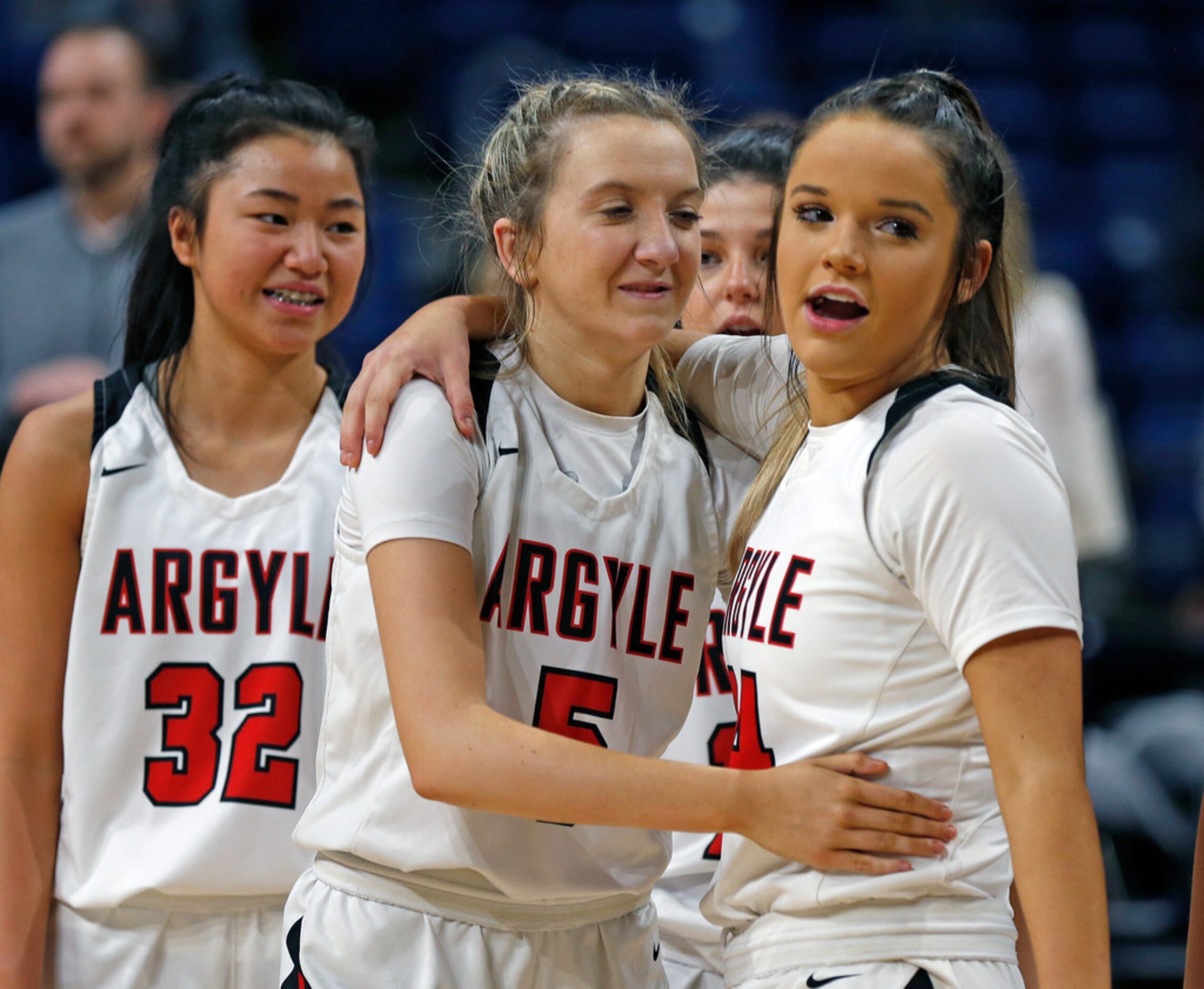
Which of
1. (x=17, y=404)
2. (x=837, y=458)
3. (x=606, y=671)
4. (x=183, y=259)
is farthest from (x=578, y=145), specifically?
(x=17, y=404)

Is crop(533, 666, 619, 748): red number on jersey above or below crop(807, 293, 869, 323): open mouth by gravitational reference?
below

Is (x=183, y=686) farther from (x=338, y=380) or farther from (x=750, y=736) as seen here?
(x=750, y=736)

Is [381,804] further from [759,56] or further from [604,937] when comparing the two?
[759,56]

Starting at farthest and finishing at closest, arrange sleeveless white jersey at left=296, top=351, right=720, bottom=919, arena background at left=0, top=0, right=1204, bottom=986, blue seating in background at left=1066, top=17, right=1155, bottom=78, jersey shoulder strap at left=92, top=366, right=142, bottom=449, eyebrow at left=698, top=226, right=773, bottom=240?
blue seating in background at left=1066, top=17, right=1155, bottom=78
arena background at left=0, top=0, right=1204, bottom=986
eyebrow at left=698, top=226, right=773, bottom=240
jersey shoulder strap at left=92, top=366, right=142, bottom=449
sleeveless white jersey at left=296, top=351, right=720, bottom=919

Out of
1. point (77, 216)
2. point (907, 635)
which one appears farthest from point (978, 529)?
point (77, 216)

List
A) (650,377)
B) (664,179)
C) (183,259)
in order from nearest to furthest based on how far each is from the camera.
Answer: (664,179) < (650,377) < (183,259)

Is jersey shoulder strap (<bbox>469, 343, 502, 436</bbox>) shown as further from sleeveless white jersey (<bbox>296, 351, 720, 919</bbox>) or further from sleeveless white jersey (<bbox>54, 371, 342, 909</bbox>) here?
sleeveless white jersey (<bbox>54, 371, 342, 909</bbox>)

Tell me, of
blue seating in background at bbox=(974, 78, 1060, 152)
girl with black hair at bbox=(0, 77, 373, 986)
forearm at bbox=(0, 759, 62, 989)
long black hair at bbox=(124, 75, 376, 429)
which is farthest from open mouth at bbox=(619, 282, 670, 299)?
blue seating in background at bbox=(974, 78, 1060, 152)

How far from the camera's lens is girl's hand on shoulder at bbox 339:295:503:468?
2.13 meters

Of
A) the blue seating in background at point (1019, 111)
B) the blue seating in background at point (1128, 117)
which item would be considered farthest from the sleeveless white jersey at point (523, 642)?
the blue seating in background at point (1128, 117)

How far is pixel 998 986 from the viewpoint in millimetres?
1859

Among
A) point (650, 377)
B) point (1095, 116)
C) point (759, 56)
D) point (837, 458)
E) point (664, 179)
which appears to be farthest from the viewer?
point (1095, 116)

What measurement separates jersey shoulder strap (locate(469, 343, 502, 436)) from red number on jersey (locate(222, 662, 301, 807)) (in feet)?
2.33

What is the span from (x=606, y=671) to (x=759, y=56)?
573 centimetres
